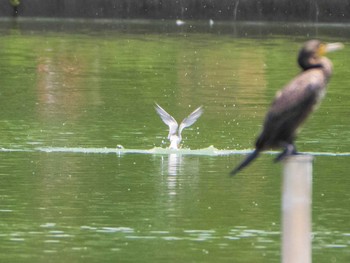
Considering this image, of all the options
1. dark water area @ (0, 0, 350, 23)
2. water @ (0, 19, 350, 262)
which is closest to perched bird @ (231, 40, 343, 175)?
water @ (0, 19, 350, 262)

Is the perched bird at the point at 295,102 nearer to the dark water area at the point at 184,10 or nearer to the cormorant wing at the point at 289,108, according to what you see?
the cormorant wing at the point at 289,108

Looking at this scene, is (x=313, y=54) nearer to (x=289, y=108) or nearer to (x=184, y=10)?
(x=289, y=108)

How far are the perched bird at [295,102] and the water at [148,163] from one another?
9.19 ft

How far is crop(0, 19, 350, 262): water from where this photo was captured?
11.5 m

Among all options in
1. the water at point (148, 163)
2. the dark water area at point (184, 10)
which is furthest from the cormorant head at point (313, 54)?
the dark water area at point (184, 10)

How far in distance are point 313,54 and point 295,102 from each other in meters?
0.32

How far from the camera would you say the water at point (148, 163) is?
1148cm

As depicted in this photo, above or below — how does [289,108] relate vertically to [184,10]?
above

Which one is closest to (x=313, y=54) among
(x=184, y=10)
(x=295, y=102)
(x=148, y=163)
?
(x=295, y=102)

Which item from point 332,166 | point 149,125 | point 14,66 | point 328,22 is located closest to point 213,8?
point 328,22

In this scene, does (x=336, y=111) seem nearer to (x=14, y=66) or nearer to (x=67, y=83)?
(x=67, y=83)

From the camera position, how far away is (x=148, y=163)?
1582cm

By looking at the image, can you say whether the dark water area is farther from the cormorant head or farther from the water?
the cormorant head

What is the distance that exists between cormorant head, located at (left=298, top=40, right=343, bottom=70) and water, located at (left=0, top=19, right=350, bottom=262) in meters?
2.80
